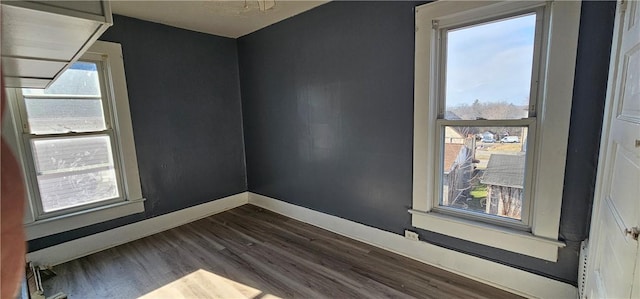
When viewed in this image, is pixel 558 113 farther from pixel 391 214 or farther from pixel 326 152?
pixel 326 152

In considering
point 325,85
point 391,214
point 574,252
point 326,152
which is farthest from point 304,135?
point 574,252

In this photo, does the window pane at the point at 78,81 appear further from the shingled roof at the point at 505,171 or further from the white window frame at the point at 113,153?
the shingled roof at the point at 505,171

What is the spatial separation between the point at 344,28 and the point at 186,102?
203cm

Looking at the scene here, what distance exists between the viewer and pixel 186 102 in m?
3.12

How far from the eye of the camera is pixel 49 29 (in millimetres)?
921

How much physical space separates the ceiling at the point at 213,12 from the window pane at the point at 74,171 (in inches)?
51.7

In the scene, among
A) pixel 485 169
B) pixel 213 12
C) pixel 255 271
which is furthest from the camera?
pixel 213 12

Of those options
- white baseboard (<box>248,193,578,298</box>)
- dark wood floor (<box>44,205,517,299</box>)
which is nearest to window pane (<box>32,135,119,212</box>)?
dark wood floor (<box>44,205,517,299</box>)

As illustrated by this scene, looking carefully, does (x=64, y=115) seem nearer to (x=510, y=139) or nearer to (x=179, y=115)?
(x=179, y=115)

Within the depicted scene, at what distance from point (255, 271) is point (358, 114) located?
64.6 inches

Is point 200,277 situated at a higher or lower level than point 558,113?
lower

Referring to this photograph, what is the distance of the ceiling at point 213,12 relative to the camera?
238 cm

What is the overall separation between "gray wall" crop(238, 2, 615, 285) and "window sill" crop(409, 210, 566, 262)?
0.06 m

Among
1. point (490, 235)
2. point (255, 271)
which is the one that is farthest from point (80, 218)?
point (490, 235)
